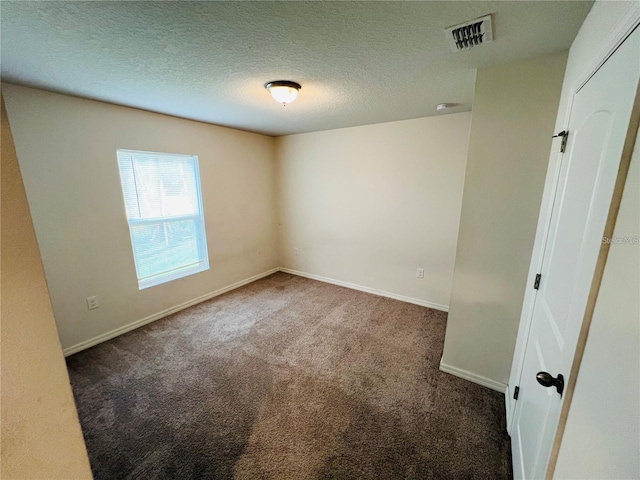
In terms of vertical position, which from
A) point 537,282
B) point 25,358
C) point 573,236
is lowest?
point 537,282

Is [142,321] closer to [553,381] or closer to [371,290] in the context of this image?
[371,290]

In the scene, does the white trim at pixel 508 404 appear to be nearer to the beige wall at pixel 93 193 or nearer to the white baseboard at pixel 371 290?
the white baseboard at pixel 371 290

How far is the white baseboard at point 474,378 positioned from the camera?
6.38 feet

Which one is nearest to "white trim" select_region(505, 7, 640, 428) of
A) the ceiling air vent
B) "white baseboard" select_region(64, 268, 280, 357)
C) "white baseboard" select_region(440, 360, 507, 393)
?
"white baseboard" select_region(440, 360, 507, 393)

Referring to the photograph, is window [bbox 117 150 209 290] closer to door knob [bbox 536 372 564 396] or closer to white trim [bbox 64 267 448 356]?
white trim [bbox 64 267 448 356]

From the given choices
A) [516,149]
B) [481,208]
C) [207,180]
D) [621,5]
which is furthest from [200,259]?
[621,5]

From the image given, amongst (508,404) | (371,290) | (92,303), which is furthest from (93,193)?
(508,404)

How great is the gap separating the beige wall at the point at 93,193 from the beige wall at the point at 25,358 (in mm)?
2255

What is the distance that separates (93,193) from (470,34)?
309cm

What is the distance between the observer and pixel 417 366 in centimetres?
220

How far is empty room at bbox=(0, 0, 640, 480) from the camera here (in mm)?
661

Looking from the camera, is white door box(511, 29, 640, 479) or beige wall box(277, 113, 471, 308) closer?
white door box(511, 29, 640, 479)

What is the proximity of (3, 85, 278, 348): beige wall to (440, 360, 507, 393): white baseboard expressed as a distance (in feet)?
9.61

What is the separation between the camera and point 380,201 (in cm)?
340
